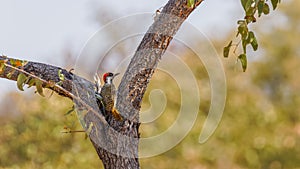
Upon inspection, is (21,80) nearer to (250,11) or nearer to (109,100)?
(109,100)

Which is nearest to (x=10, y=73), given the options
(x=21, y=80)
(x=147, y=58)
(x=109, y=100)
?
(x=21, y=80)

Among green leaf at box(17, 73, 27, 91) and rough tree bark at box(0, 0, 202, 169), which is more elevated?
rough tree bark at box(0, 0, 202, 169)

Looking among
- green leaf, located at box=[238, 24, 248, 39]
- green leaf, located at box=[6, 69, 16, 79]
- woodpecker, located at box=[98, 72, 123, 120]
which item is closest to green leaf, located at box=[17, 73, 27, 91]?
green leaf, located at box=[6, 69, 16, 79]

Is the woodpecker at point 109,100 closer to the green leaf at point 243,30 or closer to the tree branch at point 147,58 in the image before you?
the tree branch at point 147,58

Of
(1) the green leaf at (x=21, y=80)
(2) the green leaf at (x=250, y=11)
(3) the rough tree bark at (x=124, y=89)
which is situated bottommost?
(1) the green leaf at (x=21, y=80)

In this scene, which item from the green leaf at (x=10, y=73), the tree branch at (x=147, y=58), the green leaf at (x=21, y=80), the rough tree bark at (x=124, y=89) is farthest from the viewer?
the tree branch at (x=147, y=58)

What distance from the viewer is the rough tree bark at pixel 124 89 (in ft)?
10.6

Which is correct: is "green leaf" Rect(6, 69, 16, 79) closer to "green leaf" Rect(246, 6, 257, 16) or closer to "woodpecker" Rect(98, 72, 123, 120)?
"woodpecker" Rect(98, 72, 123, 120)

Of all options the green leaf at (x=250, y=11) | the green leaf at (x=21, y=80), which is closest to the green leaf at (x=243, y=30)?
the green leaf at (x=250, y=11)

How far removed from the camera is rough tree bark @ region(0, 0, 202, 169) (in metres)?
3.25

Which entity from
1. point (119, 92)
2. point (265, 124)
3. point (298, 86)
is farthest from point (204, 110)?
point (119, 92)

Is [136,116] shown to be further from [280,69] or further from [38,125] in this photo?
[280,69]

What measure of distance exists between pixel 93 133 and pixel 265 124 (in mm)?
10196

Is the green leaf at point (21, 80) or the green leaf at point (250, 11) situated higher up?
the green leaf at point (250, 11)
